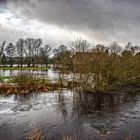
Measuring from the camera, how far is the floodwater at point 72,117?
12.9m

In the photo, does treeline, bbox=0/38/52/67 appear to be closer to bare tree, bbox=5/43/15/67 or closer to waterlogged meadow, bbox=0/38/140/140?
bare tree, bbox=5/43/15/67

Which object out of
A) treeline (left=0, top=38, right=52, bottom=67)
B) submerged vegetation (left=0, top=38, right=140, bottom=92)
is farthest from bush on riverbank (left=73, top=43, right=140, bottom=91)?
treeline (left=0, top=38, right=52, bottom=67)

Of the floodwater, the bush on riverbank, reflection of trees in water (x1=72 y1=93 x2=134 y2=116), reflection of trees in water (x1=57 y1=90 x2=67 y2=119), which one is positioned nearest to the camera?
the floodwater

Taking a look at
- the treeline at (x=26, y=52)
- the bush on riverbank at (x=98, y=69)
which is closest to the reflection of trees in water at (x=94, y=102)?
the bush on riverbank at (x=98, y=69)

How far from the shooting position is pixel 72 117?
53.4ft

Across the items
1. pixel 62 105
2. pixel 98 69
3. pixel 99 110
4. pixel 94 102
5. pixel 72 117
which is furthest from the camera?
pixel 98 69

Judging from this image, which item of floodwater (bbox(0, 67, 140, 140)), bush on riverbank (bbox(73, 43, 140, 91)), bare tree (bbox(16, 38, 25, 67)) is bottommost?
floodwater (bbox(0, 67, 140, 140))

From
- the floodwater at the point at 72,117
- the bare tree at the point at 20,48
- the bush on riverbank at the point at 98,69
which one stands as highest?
the bare tree at the point at 20,48

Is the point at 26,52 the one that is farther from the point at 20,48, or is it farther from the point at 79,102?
the point at 79,102

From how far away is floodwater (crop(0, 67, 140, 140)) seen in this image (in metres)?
12.9

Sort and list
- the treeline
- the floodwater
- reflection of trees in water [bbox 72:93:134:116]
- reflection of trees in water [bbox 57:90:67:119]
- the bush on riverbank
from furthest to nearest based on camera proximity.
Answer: the treeline → the bush on riverbank → reflection of trees in water [bbox 72:93:134:116] → reflection of trees in water [bbox 57:90:67:119] → the floodwater

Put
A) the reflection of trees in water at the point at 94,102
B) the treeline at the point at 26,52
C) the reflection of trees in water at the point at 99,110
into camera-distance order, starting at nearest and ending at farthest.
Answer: the reflection of trees in water at the point at 99,110, the reflection of trees in water at the point at 94,102, the treeline at the point at 26,52

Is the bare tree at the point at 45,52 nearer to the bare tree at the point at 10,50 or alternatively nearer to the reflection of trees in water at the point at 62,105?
the bare tree at the point at 10,50

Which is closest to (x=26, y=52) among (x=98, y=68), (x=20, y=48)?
(x=20, y=48)
